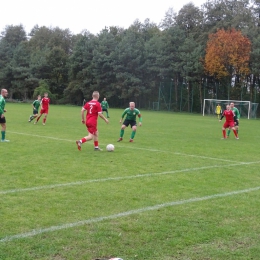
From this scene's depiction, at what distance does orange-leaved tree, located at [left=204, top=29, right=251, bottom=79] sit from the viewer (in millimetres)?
50562

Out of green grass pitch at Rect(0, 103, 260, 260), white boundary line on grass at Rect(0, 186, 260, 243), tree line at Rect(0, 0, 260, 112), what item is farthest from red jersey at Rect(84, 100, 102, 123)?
tree line at Rect(0, 0, 260, 112)

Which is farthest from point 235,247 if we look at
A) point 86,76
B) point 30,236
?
point 86,76

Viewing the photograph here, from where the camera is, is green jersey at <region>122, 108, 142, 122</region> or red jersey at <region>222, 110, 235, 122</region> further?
red jersey at <region>222, 110, 235, 122</region>

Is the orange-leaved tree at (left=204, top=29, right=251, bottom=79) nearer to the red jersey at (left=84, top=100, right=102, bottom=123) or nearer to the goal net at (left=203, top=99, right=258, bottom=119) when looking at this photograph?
the goal net at (left=203, top=99, right=258, bottom=119)

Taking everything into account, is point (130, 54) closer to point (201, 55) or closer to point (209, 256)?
point (201, 55)

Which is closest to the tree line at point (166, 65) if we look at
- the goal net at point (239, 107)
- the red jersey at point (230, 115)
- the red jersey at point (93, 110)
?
the goal net at point (239, 107)

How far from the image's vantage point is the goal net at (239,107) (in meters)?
46.7

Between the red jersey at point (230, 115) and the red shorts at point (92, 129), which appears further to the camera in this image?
the red jersey at point (230, 115)

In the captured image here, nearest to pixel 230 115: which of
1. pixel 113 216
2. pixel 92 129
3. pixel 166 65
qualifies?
pixel 92 129

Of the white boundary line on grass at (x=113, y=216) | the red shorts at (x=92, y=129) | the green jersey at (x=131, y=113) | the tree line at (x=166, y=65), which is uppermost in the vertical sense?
the tree line at (x=166, y=65)

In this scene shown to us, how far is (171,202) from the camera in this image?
6.79 m

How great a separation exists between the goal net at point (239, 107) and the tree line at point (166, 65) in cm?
438

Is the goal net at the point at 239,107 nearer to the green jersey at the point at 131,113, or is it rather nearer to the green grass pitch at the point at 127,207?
the green jersey at the point at 131,113

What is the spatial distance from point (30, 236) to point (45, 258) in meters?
0.70
